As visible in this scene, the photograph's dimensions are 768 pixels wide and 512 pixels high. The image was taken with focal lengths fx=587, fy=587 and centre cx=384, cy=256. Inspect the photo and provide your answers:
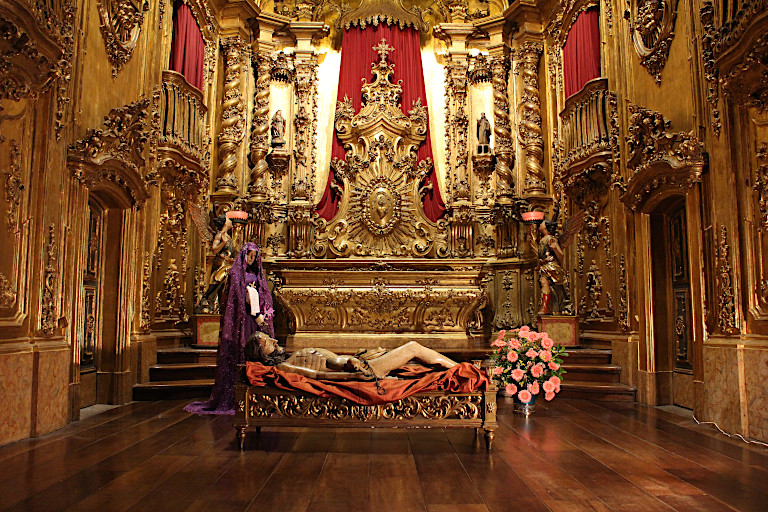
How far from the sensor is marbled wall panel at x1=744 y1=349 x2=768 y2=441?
4934 millimetres

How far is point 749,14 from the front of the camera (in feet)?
16.7

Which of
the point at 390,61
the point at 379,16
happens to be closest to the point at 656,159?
the point at 390,61

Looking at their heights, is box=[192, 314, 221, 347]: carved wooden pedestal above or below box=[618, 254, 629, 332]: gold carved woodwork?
below

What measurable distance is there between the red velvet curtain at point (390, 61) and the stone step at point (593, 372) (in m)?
3.97

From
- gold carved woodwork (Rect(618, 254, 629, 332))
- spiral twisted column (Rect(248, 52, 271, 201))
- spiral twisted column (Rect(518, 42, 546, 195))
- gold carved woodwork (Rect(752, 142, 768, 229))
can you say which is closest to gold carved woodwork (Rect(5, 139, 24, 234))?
spiral twisted column (Rect(248, 52, 271, 201))

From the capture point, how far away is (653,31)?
7.05 meters

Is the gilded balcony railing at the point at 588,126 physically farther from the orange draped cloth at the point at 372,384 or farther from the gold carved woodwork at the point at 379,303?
the orange draped cloth at the point at 372,384

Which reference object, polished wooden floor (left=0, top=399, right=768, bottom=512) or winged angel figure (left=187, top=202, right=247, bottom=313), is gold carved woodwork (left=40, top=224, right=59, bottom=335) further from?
winged angel figure (left=187, top=202, right=247, bottom=313)

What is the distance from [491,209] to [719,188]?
459 cm

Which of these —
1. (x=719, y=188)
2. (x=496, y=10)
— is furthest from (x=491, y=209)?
(x=719, y=188)

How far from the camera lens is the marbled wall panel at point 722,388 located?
527 centimetres

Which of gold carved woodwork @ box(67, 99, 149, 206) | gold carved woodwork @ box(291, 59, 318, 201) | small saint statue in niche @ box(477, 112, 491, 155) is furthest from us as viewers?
gold carved woodwork @ box(291, 59, 318, 201)

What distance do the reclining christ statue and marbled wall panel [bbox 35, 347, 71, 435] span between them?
179 centimetres

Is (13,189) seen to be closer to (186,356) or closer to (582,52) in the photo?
(186,356)
